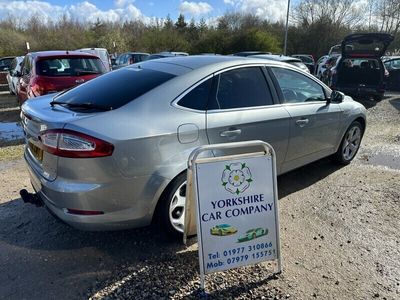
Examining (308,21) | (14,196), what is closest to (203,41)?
(308,21)

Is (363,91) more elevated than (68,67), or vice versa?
(68,67)

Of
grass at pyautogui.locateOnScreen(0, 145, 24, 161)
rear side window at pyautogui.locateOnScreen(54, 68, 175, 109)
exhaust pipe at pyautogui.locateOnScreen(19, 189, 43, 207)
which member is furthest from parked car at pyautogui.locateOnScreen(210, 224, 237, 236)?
grass at pyautogui.locateOnScreen(0, 145, 24, 161)

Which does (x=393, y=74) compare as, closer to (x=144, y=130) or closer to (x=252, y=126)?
(x=252, y=126)

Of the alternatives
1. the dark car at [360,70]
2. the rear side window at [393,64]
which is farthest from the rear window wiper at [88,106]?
the rear side window at [393,64]

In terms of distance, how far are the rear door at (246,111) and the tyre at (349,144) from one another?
66.9 inches

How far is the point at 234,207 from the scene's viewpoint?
2.75 m

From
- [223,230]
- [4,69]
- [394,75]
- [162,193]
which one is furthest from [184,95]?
[4,69]

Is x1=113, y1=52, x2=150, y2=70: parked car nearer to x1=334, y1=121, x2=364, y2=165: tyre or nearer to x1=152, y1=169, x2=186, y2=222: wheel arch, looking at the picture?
x1=334, y1=121, x2=364, y2=165: tyre

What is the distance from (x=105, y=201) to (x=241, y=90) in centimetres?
175

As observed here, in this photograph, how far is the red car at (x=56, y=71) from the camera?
7.79m

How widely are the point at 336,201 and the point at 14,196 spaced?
3834 millimetres

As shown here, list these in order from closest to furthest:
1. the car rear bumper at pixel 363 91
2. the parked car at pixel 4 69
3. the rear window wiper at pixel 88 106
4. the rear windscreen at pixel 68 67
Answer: the rear window wiper at pixel 88 106 < the rear windscreen at pixel 68 67 < the car rear bumper at pixel 363 91 < the parked car at pixel 4 69

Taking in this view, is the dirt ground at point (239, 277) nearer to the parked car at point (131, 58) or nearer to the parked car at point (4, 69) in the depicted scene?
the parked car at point (131, 58)

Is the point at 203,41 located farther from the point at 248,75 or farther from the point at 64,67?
the point at 248,75
